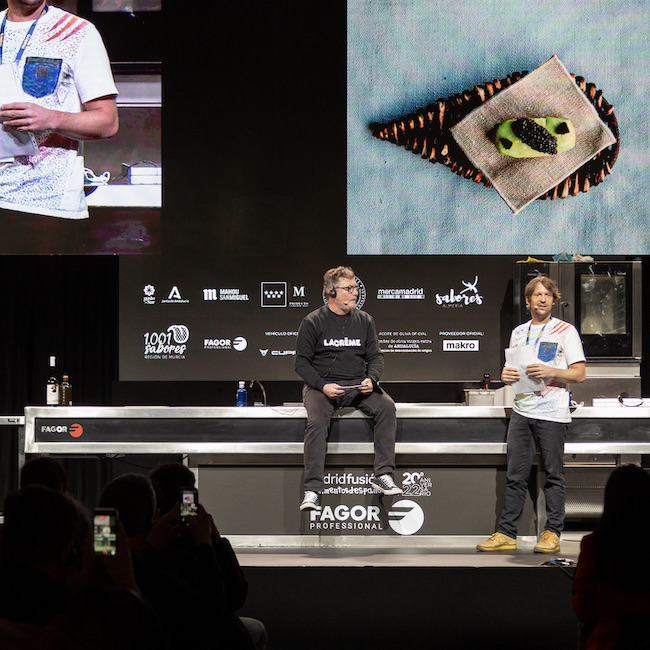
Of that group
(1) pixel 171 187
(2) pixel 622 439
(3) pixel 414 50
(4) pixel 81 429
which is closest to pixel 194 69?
(1) pixel 171 187

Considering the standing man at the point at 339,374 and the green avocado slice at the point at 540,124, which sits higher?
the green avocado slice at the point at 540,124

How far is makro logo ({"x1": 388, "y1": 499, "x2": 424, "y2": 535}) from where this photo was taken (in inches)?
178

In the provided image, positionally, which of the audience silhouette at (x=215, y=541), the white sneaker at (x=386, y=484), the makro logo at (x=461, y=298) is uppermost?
the makro logo at (x=461, y=298)

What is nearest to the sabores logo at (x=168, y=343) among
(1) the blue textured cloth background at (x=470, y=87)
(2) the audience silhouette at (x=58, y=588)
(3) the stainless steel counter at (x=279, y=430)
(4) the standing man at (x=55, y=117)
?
(4) the standing man at (x=55, y=117)

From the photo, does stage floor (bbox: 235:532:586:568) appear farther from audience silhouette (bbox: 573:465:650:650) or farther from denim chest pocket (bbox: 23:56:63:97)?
denim chest pocket (bbox: 23:56:63:97)

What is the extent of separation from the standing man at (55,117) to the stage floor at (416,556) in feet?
9.31

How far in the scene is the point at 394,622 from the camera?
3.56 metres

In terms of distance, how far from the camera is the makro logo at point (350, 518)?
14.8 ft

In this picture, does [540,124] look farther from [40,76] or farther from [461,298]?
[40,76]

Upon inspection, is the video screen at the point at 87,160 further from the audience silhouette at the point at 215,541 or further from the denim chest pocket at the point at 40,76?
the audience silhouette at the point at 215,541

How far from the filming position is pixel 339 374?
4441mm

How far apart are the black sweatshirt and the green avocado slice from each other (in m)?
2.18

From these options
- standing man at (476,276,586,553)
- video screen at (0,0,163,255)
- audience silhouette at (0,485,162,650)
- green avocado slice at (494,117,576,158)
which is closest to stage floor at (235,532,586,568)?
standing man at (476,276,586,553)

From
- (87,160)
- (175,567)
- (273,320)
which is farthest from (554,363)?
(87,160)
